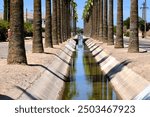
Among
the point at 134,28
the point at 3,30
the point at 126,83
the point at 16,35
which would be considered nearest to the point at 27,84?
the point at 126,83

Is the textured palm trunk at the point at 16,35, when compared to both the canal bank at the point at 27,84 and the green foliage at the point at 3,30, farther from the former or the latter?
the green foliage at the point at 3,30

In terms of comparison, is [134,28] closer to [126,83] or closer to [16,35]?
[16,35]

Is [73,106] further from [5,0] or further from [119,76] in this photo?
[5,0]

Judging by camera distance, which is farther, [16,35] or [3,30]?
[3,30]

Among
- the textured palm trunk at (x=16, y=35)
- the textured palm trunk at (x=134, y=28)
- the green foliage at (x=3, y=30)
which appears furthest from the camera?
the green foliage at (x=3, y=30)

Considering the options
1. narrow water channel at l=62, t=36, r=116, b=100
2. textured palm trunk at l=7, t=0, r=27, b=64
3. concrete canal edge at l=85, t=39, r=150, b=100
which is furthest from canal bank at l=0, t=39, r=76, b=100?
concrete canal edge at l=85, t=39, r=150, b=100

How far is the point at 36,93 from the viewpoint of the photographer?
50.1ft

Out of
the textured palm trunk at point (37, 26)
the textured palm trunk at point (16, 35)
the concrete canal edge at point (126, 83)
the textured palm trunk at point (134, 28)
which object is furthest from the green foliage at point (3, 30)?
the textured palm trunk at point (16, 35)

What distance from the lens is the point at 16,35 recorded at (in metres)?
22.4

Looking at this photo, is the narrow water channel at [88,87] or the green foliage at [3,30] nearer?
the narrow water channel at [88,87]

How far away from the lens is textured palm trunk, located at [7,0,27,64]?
879 inches

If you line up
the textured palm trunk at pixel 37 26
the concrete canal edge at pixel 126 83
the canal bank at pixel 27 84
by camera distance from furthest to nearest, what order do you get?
the textured palm trunk at pixel 37 26 < the concrete canal edge at pixel 126 83 < the canal bank at pixel 27 84

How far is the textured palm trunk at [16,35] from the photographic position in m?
22.3

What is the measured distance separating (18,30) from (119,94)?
5.94m
